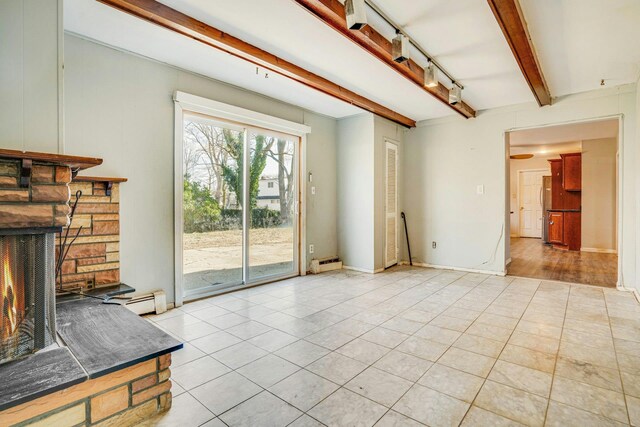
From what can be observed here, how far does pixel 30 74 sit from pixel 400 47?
8.46ft

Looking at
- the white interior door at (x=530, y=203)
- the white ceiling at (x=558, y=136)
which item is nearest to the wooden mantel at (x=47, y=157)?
the white ceiling at (x=558, y=136)

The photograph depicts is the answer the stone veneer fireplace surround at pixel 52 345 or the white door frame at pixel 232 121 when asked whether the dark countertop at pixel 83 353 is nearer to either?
the stone veneer fireplace surround at pixel 52 345

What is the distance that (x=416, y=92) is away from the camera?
4.29 meters

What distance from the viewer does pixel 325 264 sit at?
208 inches

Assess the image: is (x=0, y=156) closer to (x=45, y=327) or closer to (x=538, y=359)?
(x=45, y=327)

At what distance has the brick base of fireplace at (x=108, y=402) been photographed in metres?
1.35

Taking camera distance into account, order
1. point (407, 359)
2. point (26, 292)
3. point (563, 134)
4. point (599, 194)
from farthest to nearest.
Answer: point (599, 194)
point (563, 134)
point (407, 359)
point (26, 292)

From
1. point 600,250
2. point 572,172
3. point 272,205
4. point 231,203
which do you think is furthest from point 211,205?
point 572,172

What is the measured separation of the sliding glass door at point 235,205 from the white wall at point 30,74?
179cm

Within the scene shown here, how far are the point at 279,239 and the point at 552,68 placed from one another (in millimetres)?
3971

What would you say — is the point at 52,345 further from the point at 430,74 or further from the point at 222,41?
the point at 430,74

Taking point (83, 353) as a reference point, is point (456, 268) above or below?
below

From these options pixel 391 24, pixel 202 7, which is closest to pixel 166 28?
pixel 202 7

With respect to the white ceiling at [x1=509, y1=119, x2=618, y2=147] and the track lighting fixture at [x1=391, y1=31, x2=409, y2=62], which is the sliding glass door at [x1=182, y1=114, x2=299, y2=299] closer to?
the track lighting fixture at [x1=391, y1=31, x2=409, y2=62]
